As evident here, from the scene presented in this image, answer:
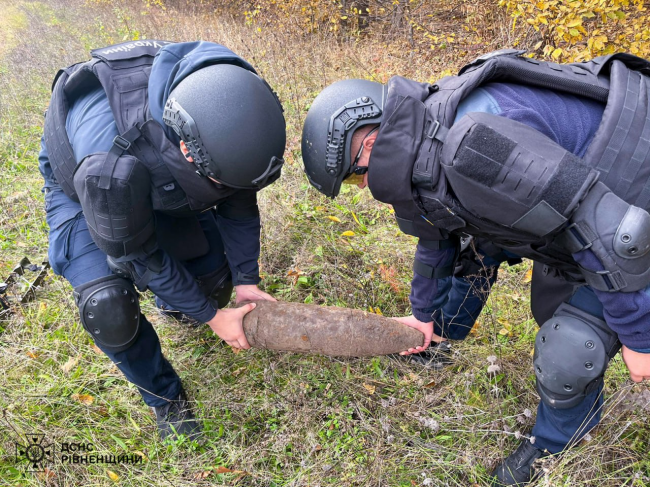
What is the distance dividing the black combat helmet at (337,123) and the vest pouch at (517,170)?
334 millimetres

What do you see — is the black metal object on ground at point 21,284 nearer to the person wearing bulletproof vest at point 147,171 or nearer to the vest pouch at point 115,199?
the person wearing bulletproof vest at point 147,171

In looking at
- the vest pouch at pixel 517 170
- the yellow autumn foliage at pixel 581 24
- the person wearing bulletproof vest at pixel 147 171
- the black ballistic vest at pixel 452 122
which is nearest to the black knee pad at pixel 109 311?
the person wearing bulletproof vest at pixel 147 171

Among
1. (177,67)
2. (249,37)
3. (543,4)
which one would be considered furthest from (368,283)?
(249,37)

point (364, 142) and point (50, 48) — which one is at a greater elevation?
point (364, 142)

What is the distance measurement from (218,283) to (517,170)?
76.3 inches

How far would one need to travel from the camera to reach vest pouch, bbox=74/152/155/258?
1.67 m

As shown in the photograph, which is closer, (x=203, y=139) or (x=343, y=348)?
(x=203, y=139)

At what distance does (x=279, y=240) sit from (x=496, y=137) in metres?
2.13

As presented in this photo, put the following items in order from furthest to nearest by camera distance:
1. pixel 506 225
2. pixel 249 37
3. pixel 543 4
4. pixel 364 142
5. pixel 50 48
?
1. pixel 50 48
2. pixel 249 37
3. pixel 543 4
4. pixel 364 142
5. pixel 506 225

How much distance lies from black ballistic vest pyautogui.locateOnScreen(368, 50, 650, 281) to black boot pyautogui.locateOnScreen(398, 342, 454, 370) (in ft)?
3.46

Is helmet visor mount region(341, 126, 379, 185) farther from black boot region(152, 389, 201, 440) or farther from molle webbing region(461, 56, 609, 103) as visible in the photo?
black boot region(152, 389, 201, 440)

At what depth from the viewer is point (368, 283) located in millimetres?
2770

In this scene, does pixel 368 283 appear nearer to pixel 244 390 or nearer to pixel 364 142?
pixel 244 390

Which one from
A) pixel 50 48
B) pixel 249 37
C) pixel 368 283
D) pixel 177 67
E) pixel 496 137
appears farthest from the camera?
pixel 50 48
